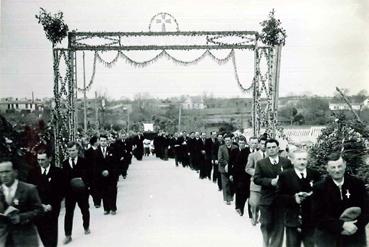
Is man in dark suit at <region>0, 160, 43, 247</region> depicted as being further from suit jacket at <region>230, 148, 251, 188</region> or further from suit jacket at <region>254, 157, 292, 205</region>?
suit jacket at <region>230, 148, 251, 188</region>

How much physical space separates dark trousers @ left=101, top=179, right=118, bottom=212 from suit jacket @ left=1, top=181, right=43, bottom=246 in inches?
207

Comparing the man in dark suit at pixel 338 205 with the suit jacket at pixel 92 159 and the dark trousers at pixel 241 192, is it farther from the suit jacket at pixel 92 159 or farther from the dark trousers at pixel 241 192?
the suit jacket at pixel 92 159

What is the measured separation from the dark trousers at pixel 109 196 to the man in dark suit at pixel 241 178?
2.39 m

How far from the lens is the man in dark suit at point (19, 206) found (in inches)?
175

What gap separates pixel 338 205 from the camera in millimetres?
4188

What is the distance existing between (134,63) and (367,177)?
8631 mm

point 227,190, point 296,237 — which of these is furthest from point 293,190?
point 227,190

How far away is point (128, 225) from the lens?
848 cm

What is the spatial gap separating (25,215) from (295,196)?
2.68 meters

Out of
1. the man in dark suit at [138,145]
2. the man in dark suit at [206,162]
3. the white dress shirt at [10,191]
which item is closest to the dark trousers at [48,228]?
the white dress shirt at [10,191]

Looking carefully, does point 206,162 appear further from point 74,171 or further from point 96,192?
point 74,171

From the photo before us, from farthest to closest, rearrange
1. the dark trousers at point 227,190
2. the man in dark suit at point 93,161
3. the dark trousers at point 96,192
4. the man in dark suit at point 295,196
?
the dark trousers at point 227,190
the dark trousers at point 96,192
the man in dark suit at point 93,161
the man in dark suit at point 295,196

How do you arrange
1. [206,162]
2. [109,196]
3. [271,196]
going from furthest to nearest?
[206,162] → [109,196] → [271,196]

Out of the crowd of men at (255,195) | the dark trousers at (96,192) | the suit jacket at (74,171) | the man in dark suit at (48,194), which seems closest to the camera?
the crowd of men at (255,195)
